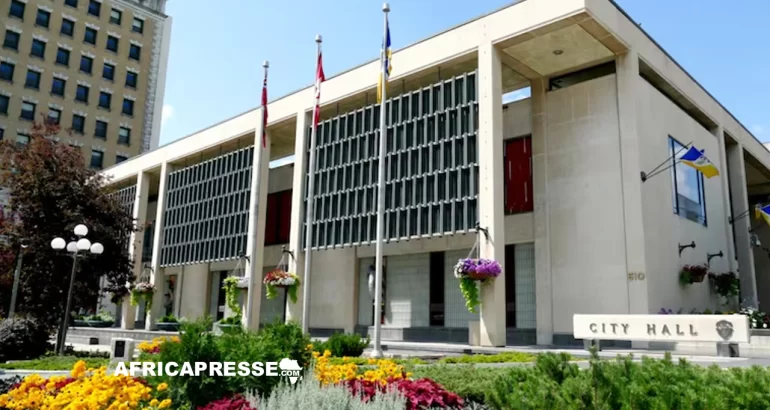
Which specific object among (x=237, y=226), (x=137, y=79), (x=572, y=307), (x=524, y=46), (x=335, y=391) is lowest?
(x=335, y=391)

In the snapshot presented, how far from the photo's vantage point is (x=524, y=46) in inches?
899

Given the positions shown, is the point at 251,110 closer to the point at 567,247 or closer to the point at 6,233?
the point at 6,233

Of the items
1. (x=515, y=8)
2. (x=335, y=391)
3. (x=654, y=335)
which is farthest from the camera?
(x=515, y=8)

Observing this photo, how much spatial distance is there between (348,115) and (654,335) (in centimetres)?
1718

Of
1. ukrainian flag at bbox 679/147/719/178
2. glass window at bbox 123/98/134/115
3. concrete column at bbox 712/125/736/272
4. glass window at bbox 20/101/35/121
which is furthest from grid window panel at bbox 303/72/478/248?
glass window at bbox 123/98/134/115

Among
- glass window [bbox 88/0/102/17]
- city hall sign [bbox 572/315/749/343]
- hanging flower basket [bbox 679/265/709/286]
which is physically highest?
glass window [bbox 88/0/102/17]

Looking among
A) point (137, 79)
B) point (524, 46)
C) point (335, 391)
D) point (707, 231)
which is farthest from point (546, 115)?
point (137, 79)

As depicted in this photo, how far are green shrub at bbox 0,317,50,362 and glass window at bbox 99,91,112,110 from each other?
148 ft

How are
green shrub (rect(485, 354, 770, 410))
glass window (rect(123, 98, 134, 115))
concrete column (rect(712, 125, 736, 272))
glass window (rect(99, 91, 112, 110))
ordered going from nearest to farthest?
green shrub (rect(485, 354, 770, 410)) → concrete column (rect(712, 125, 736, 272)) → glass window (rect(99, 91, 112, 110)) → glass window (rect(123, 98, 134, 115))

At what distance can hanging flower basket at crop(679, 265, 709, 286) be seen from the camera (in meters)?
23.6

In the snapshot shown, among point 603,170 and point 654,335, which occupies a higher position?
point 603,170

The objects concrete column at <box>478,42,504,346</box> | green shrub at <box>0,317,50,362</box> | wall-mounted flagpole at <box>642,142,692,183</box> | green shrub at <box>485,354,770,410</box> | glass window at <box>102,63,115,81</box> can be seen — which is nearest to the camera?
green shrub at <box>485,354,770,410</box>

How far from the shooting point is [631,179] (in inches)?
859

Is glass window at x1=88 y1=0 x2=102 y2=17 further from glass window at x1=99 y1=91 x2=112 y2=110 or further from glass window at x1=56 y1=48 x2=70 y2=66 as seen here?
glass window at x1=99 y1=91 x2=112 y2=110
